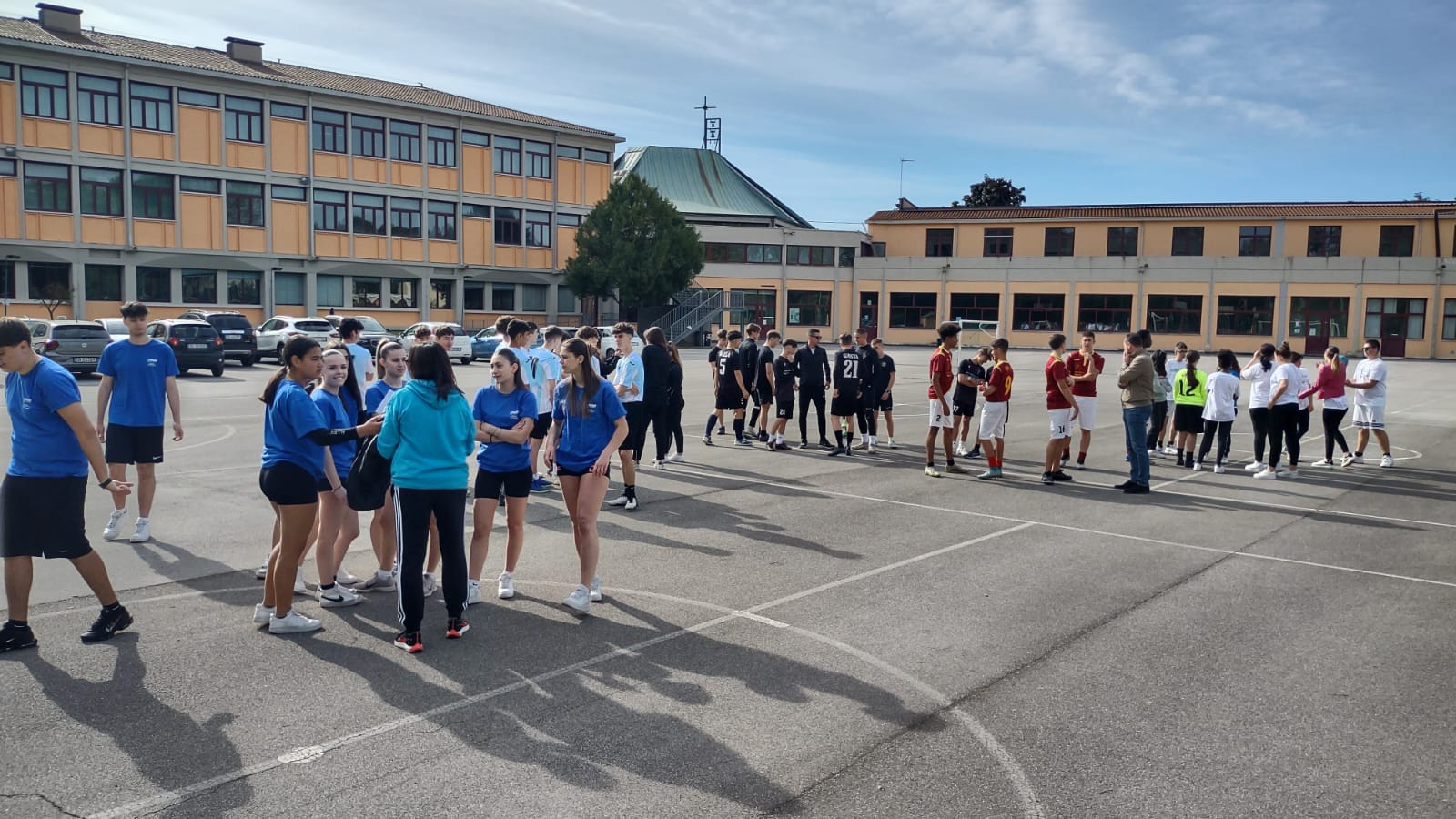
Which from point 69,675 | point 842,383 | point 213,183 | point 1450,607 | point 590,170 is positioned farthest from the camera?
point 590,170

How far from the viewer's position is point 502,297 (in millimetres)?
55812

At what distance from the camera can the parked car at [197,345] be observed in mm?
27156

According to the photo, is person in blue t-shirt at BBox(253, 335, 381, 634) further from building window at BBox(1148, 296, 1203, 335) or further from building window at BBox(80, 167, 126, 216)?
Answer: building window at BBox(1148, 296, 1203, 335)

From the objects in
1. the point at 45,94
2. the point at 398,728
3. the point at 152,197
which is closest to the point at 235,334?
the point at 152,197

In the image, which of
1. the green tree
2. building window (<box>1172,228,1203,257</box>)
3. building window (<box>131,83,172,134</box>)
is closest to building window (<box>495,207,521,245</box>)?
the green tree

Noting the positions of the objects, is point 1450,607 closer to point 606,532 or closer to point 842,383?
point 606,532

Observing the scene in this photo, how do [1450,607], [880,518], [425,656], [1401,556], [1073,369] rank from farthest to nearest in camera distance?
1. [1073,369]
2. [880,518]
3. [1401,556]
4. [1450,607]
5. [425,656]

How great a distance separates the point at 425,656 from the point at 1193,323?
200ft

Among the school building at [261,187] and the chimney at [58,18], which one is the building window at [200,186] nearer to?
the school building at [261,187]

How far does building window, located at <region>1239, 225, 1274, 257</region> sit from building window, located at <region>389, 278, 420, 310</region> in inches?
1838

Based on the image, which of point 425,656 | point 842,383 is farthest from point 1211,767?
point 842,383

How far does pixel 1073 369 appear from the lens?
14078mm

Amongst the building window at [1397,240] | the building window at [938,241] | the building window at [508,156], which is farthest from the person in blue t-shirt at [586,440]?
the building window at [1397,240]

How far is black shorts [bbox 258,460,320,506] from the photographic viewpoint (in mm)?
6148
